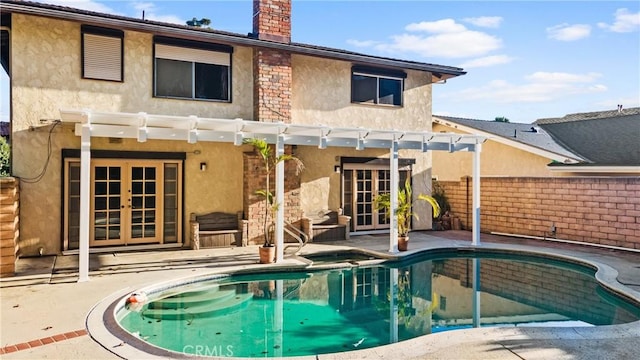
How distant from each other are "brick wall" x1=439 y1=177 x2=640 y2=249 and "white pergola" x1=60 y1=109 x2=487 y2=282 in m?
3.15

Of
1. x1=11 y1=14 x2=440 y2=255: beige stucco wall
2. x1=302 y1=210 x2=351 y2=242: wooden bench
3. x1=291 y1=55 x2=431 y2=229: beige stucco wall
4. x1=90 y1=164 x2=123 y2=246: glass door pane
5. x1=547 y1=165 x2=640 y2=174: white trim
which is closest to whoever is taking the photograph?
x1=11 y1=14 x2=440 y2=255: beige stucco wall

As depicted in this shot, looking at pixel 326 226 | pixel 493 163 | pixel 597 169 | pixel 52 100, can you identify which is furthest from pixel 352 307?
pixel 493 163

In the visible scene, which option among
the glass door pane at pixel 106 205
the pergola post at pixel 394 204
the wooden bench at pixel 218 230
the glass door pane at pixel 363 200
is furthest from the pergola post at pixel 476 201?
the glass door pane at pixel 106 205

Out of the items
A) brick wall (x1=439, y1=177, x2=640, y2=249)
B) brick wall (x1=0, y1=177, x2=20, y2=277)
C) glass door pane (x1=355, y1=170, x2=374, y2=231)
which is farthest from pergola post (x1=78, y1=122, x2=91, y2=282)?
brick wall (x1=439, y1=177, x2=640, y2=249)

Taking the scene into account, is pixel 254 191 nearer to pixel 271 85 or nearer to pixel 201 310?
pixel 271 85

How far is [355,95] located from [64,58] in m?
9.65

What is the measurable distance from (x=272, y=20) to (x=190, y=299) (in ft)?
32.1

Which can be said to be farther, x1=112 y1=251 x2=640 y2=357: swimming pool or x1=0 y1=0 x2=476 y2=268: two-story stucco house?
x1=0 y1=0 x2=476 y2=268: two-story stucco house

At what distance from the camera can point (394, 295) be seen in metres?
9.84

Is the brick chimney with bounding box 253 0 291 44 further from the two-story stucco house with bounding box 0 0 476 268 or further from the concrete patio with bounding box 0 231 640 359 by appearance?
the concrete patio with bounding box 0 231 640 359

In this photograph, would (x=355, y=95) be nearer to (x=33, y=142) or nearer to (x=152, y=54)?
(x=152, y=54)

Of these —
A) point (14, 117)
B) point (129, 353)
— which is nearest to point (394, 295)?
point (129, 353)

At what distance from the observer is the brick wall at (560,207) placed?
13.6 meters

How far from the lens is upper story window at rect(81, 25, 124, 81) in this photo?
11984 millimetres
